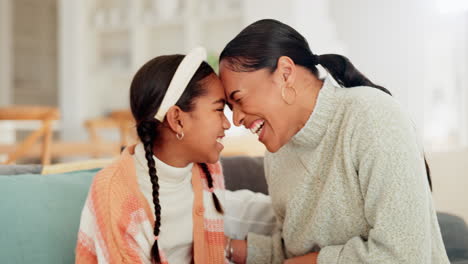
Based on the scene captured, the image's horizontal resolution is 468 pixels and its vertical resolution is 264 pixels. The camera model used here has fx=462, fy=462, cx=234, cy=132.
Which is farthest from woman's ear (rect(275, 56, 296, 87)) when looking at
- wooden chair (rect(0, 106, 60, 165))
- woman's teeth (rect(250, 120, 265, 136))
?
wooden chair (rect(0, 106, 60, 165))

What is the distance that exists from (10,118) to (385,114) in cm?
217

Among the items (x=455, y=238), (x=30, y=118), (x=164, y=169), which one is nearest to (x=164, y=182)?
(x=164, y=169)

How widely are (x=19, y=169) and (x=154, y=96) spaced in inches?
19.6

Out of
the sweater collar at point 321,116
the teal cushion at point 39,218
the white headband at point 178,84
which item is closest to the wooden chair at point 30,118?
the teal cushion at point 39,218

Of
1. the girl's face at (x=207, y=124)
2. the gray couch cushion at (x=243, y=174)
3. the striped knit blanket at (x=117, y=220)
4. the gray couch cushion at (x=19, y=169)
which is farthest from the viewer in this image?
the gray couch cushion at (x=243, y=174)

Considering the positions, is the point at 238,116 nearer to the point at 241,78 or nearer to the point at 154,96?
the point at 241,78

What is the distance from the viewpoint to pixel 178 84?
3.57ft

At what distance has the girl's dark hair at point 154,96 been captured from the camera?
3.58 feet

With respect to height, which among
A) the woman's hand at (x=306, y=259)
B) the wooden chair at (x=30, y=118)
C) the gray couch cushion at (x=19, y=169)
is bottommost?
the wooden chair at (x=30, y=118)

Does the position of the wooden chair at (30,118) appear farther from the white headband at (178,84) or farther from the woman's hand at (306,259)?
the woman's hand at (306,259)

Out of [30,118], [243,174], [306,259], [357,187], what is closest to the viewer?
[357,187]

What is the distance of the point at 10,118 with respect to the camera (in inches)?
97.9

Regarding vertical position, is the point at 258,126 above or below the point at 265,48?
below

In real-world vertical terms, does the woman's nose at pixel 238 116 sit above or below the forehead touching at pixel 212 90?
below
